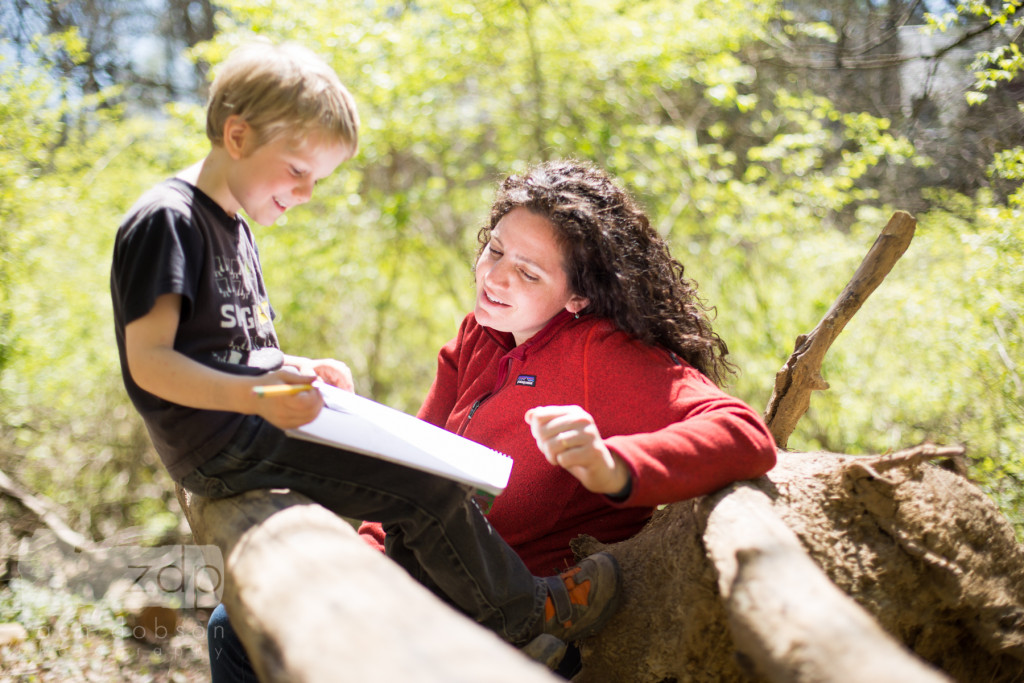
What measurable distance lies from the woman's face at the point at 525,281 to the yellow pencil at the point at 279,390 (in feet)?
2.70

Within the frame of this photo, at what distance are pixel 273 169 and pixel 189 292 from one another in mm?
332

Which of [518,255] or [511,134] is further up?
[518,255]

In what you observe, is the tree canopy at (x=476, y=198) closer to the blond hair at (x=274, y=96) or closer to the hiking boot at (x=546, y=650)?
the blond hair at (x=274, y=96)

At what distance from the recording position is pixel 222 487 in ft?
5.11

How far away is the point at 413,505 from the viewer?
5.43 ft

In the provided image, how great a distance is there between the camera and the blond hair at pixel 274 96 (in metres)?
1.56

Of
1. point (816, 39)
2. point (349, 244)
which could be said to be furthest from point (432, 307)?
point (816, 39)

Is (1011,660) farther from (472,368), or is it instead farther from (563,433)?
(472,368)

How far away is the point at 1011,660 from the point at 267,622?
1.52m

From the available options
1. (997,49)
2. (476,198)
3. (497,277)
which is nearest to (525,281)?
(497,277)

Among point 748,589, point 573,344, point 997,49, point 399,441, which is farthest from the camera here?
point 997,49

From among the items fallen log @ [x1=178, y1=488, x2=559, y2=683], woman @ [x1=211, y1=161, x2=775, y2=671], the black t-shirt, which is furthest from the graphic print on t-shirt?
woman @ [x1=211, y1=161, x2=775, y2=671]

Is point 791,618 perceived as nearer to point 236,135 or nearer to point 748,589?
point 748,589

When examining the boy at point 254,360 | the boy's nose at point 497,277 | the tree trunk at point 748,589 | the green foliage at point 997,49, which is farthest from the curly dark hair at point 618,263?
the green foliage at point 997,49
